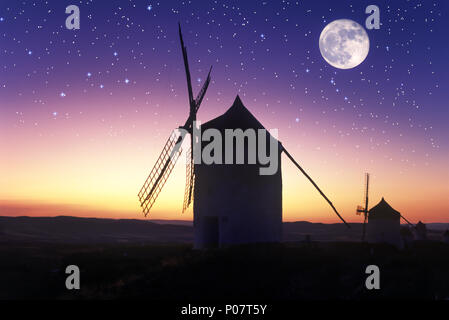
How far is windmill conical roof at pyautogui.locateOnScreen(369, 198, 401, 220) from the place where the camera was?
37000 millimetres

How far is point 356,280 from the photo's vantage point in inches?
619

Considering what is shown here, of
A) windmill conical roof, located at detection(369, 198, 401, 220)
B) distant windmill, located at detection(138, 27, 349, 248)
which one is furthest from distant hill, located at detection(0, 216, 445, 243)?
distant windmill, located at detection(138, 27, 349, 248)

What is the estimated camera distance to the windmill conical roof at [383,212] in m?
37.0

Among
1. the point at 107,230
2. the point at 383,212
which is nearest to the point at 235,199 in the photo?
the point at 383,212

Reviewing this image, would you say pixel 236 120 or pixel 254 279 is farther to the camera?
pixel 236 120

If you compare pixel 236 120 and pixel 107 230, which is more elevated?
pixel 236 120

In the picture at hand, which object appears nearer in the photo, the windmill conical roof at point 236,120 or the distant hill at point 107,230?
the windmill conical roof at point 236,120

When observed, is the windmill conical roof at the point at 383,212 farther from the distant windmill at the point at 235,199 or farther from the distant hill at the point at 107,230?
the distant hill at the point at 107,230

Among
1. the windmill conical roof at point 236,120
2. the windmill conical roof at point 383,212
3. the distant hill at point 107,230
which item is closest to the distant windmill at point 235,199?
the windmill conical roof at point 236,120

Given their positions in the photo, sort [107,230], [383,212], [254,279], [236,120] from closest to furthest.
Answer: [254,279] → [236,120] → [383,212] → [107,230]

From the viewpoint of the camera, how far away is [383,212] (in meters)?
37.3

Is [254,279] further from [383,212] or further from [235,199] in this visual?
[383,212]
